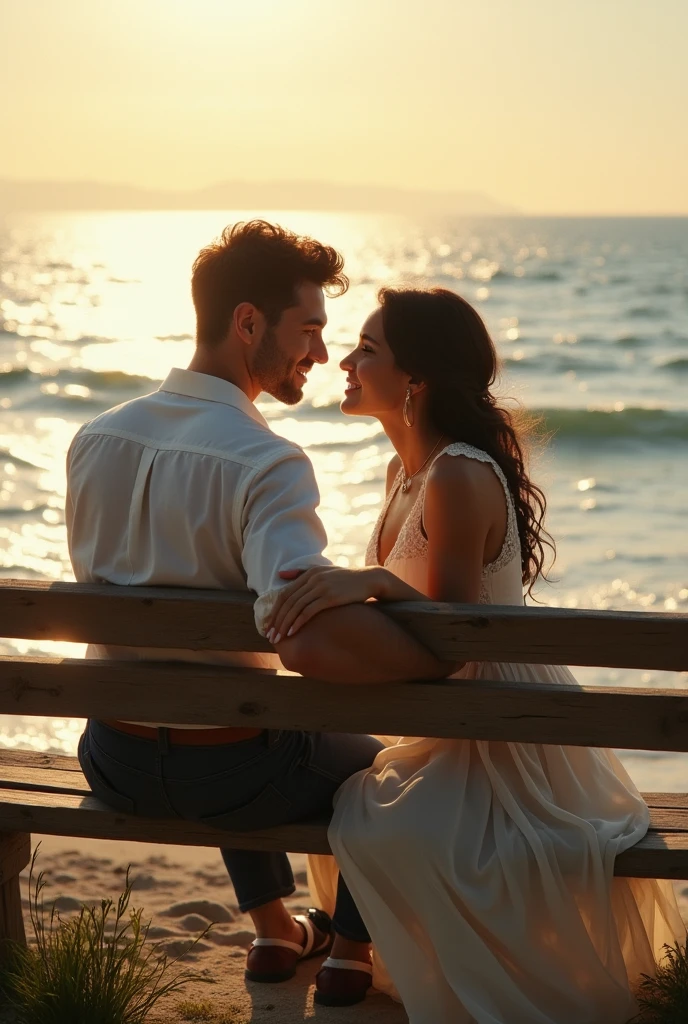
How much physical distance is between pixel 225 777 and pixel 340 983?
632mm

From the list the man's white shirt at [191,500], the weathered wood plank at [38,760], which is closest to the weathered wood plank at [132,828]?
the weathered wood plank at [38,760]

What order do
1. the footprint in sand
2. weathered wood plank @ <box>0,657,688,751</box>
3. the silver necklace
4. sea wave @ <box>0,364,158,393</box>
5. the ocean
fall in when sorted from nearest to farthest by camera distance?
weathered wood plank @ <box>0,657,688,751</box> → the silver necklace → the footprint in sand → the ocean → sea wave @ <box>0,364,158,393</box>

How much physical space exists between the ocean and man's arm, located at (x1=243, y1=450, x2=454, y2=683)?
3.73 feet

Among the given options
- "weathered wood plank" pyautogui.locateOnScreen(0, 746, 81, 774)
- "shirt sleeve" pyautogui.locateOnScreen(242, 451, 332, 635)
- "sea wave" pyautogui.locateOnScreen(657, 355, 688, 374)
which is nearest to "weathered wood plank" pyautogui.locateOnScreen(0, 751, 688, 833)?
"weathered wood plank" pyautogui.locateOnScreen(0, 746, 81, 774)

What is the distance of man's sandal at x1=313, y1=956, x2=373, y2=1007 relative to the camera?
2943 mm

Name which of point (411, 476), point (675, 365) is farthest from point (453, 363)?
point (675, 365)

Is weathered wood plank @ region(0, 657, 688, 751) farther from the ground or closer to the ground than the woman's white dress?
farther from the ground

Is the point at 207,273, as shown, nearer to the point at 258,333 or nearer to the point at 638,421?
the point at 258,333

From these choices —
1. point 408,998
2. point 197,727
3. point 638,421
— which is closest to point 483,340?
point 197,727

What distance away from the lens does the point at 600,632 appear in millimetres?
2387

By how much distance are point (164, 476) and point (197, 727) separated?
57 centimetres

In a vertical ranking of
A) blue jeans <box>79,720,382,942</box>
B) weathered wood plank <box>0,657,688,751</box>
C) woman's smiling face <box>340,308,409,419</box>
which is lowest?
blue jeans <box>79,720,382,942</box>

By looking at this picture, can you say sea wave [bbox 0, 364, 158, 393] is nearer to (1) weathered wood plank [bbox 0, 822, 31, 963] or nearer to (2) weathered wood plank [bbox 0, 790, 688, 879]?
(1) weathered wood plank [bbox 0, 822, 31, 963]

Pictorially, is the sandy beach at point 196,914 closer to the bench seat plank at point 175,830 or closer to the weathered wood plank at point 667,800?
the bench seat plank at point 175,830
